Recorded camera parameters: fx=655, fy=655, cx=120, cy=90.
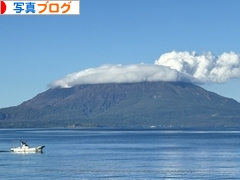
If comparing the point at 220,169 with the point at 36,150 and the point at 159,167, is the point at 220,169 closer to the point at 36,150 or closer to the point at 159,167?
the point at 159,167

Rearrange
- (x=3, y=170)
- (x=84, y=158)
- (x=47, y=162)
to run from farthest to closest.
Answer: (x=84, y=158) → (x=47, y=162) → (x=3, y=170)

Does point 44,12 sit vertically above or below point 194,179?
above

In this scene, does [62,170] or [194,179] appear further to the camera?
[62,170]

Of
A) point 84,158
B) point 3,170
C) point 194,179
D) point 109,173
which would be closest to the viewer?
point 194,179

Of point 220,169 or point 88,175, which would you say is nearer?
point 88,175

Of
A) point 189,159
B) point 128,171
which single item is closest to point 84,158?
point 189,159

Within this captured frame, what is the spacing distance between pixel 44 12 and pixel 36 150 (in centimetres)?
7596

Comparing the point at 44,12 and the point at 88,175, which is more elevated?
the point at 44,12

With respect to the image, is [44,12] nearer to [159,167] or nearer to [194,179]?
[194,179]

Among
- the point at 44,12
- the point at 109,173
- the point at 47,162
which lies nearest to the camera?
the point at 44,12

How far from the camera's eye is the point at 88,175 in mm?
85688

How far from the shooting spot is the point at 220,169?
92.5m

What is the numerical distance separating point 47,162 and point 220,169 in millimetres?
30259

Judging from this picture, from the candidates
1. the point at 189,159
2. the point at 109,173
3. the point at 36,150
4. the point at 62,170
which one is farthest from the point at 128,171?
the point at 36,150
